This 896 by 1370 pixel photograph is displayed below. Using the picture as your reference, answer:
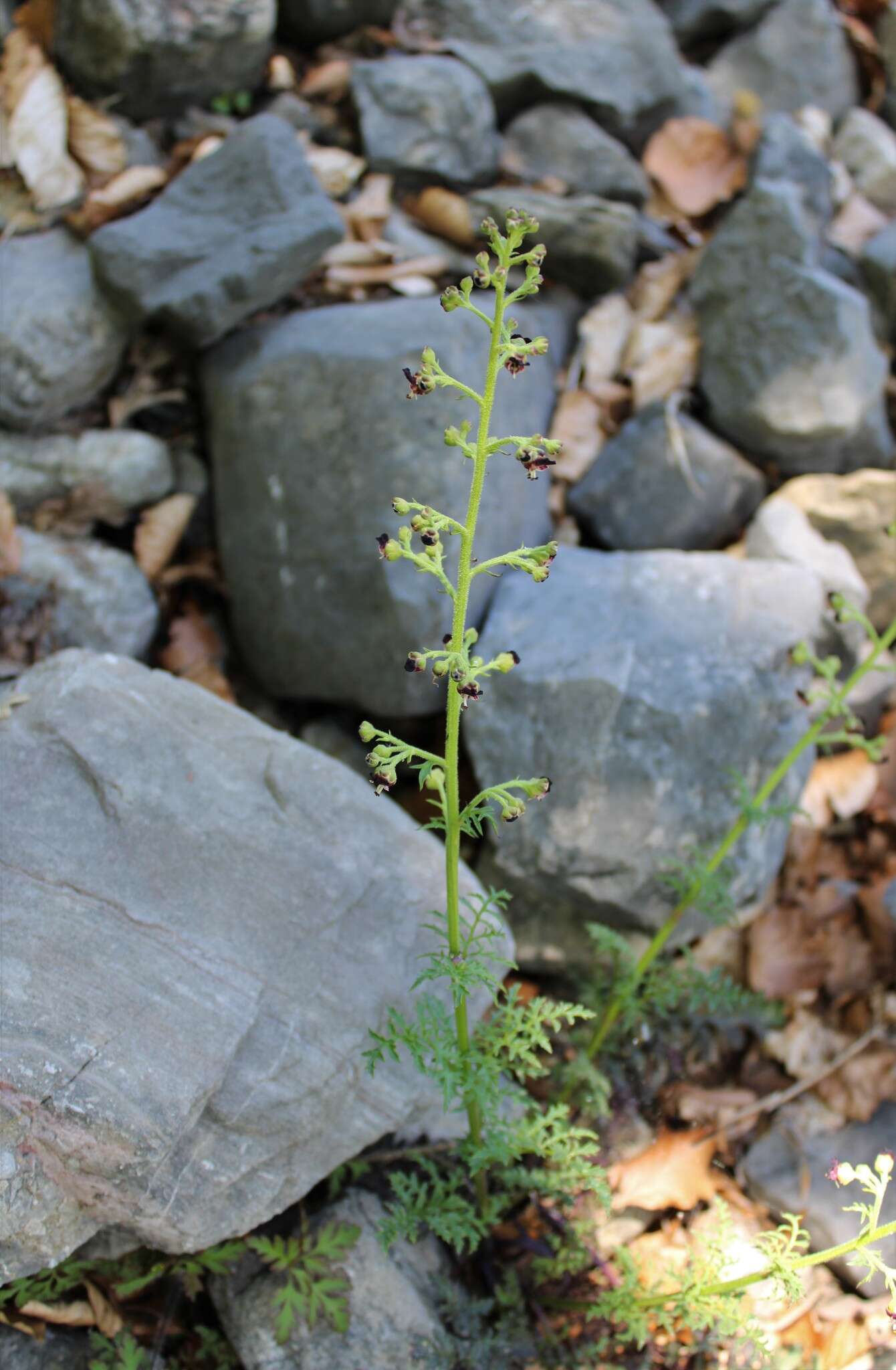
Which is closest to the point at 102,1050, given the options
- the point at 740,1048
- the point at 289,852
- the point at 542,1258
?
the point at 289,852

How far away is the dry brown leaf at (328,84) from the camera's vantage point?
453cm

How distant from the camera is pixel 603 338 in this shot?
4.51 meters

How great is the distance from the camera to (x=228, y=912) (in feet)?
8.62

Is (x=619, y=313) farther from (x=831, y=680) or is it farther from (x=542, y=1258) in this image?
→ (x=542, y=1258)

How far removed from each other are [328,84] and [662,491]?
87.7 inches

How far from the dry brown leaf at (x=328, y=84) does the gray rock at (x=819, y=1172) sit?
4269 millimetres

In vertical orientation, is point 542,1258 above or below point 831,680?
below

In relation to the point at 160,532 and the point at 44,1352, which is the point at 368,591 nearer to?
the point at 160,532

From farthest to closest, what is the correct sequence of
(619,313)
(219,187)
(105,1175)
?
(619,313) < (219,187) < (105,1175)

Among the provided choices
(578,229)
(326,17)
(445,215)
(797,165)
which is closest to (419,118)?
(445,215)

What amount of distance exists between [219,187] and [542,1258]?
3.61 m

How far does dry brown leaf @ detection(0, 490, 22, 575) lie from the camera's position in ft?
11.4

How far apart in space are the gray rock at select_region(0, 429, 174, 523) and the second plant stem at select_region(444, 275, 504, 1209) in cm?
207

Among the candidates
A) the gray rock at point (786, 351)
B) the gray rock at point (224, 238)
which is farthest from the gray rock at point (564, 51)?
the gray rock at point (224, 238)
